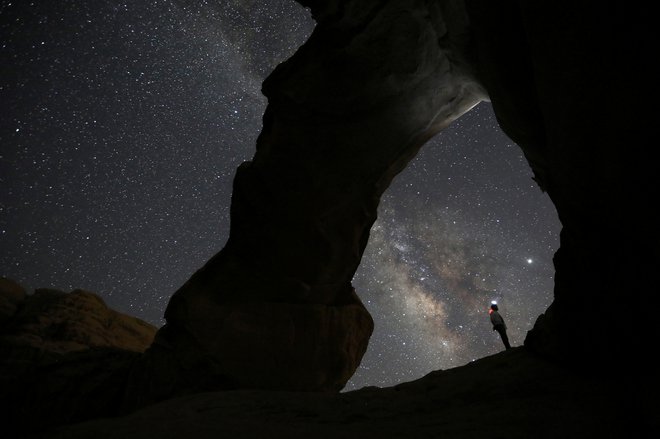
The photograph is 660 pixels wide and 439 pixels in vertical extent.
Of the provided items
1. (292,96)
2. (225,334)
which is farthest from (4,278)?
(292,96)

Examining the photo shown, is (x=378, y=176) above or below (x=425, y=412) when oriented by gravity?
above

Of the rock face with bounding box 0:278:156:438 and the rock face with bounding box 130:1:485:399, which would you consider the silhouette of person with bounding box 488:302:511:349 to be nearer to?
the rock face with bounding box 130:1:485:399

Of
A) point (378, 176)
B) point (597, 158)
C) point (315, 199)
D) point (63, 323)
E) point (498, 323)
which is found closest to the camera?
point (597, 158)

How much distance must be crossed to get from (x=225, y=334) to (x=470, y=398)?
5852 millimetres

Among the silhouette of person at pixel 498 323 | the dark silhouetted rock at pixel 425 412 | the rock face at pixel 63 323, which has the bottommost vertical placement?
the silhouette of person at pixel 498 323

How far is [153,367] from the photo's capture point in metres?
8.10

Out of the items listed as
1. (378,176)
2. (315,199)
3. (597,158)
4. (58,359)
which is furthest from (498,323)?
(58,359)

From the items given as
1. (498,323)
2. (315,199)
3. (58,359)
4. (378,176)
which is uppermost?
(58,359)

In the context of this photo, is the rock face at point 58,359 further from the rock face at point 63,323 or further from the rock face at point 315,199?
the rock face at point 315,199

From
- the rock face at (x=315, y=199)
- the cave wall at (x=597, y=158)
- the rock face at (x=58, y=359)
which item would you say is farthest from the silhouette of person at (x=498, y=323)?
the rock face at (x=58, y=359)

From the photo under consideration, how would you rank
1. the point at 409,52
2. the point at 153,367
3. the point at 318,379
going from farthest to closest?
1. the point at 318,379
2. the point at 153,367
3. the point at 409,52

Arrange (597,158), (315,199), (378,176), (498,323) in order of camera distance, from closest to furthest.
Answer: (597,158), (498,323), (315,199), (378,176)

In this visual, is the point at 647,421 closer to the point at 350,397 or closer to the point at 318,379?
the point at 350,397

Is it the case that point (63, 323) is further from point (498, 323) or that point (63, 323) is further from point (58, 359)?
point (498, 323)
